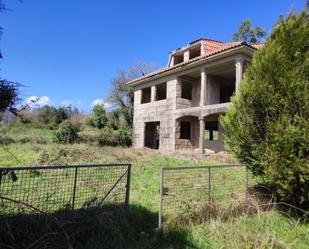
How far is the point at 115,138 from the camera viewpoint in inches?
887

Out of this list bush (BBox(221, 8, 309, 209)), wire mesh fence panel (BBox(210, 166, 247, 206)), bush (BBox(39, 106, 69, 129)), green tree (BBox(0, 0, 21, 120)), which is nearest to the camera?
green tree (BBox(0, 0, 21, 120))

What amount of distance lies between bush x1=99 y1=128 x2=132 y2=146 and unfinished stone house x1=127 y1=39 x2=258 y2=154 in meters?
2.42

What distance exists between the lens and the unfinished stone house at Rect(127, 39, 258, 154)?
50.2 ft

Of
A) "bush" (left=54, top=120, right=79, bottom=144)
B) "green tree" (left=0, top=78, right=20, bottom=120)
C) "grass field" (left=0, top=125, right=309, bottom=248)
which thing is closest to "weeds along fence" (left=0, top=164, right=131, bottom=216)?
"grass field" (left=0, top=125, right=309, bottom=248)

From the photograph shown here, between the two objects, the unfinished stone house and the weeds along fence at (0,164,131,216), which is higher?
the unfinished stone house

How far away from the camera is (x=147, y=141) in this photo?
21125mm

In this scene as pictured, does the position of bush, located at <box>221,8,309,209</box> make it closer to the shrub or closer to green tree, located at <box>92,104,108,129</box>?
green tree, located at <box>92,104,108,129</box>

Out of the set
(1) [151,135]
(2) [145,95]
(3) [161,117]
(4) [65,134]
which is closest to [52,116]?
(4) [65,134]

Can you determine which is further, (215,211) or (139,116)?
(139,116)

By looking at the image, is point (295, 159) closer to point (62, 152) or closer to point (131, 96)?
point (62, 152)

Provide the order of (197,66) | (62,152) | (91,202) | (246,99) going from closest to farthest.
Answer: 1. (91,202)
2. (246,99)
3. (62,152)
4. (197,66)

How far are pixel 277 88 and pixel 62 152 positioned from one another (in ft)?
32.7

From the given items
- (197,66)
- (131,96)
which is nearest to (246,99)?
(197,66)

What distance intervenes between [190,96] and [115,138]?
762 cm
